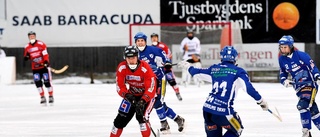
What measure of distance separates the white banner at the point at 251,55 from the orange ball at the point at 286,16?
26.6 inches

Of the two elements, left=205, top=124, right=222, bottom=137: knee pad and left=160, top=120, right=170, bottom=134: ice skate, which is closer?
left=205, top=124, right=222, bottom=137: knee pad

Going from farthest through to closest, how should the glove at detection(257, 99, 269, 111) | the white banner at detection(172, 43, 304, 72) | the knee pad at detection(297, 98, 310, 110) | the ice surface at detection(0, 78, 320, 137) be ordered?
1. the white banner at detection(172, 43, 304, 72)
2. the ice surface at detection(0, 78, 320, 137)
3. the knee pad at detection(297, 98, 310, 110)
4. the glove at detection(257, 99, 269, 111)

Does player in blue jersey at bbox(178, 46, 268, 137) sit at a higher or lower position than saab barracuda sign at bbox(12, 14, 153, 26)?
lower

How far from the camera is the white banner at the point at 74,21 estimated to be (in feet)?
86.3

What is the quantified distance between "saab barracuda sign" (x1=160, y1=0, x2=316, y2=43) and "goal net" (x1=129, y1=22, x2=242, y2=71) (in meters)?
0.22

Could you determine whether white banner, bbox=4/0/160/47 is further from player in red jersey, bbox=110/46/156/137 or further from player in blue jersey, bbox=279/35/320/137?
player in red jersey, bbox=110/46/156/137

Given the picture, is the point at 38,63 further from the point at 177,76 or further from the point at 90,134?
the point at 177,76

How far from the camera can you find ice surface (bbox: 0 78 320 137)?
12.2m

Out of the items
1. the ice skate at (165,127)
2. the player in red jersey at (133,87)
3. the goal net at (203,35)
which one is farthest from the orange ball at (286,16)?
the player in red jersey at (133,87)

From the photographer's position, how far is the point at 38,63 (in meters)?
17.4

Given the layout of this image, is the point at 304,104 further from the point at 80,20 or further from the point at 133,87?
the point at 80,20

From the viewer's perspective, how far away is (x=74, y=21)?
26406 millimetres

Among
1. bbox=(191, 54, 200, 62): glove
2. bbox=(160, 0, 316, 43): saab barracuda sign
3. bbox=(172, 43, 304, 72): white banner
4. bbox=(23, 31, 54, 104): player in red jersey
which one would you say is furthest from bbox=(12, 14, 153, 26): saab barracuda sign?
bbox=(23, 31, 54, 104): player in red jersey

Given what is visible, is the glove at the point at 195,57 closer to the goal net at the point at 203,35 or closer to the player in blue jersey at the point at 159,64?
the goal net at the point at 203,35
